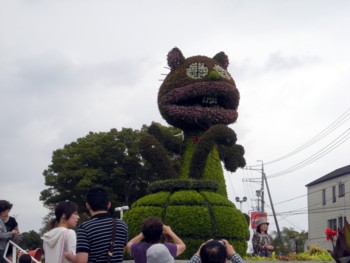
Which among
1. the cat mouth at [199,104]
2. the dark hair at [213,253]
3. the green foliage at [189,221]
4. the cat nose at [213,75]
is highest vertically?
the cat nose at [213,75]

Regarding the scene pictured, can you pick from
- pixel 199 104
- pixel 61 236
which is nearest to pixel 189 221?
pixel 199 104

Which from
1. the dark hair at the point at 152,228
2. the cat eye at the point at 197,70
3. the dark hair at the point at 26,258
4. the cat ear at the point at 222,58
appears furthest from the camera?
the cat ear at the point at 222,58

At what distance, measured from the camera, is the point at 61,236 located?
20.0ft

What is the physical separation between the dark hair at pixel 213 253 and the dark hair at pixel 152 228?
113cm

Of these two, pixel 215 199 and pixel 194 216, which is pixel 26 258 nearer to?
pixel 194 216

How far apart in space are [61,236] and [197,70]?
11.0 m

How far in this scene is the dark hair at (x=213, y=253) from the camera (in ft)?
15.0

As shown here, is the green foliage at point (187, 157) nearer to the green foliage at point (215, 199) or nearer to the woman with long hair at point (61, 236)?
the green foliage at point (215, 199)

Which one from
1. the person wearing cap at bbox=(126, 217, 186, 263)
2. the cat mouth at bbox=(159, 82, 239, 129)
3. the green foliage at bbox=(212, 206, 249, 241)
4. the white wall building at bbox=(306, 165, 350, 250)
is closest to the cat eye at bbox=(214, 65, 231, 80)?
the cat mouth at bbox=(159, 82, 239, 129)

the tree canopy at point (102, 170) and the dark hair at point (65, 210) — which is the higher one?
the tree canopy at point (102, 170)

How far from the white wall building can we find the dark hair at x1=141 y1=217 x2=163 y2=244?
39.8 metres

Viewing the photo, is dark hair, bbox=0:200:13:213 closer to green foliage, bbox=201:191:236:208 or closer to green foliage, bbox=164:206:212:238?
green foliage, bbox=164:206:212:238

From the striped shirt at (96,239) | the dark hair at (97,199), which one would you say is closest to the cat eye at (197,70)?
the dark hair at (97,199)

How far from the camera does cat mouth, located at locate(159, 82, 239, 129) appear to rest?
1611 centimetres
